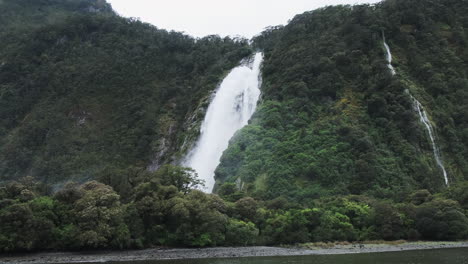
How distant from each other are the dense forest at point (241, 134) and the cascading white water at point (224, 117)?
2.58 metres

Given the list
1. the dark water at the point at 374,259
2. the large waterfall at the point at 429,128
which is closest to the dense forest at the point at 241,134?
the large waterfall at the point at 429,128

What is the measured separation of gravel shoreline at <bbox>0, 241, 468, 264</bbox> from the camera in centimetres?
3397

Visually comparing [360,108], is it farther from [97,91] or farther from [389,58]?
[97,91]

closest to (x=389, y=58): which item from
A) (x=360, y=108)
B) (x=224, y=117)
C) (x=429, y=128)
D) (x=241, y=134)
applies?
(x=360, y=108)

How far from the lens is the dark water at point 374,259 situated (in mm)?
28859

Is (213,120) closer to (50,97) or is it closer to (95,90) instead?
(95,90)

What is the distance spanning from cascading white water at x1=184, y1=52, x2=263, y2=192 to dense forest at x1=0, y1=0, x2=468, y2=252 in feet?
8.46

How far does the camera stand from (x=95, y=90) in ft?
296

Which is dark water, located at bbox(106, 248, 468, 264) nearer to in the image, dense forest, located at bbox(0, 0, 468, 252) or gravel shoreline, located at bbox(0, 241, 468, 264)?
gravel shoreline, located at bbox(0, 241, 468, 264)

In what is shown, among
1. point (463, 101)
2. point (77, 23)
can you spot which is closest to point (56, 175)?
point (77, 23)

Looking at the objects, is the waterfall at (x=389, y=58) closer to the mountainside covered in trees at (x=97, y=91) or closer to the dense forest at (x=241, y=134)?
the dense forest at (x=241, y=134)

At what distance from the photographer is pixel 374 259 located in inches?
1193

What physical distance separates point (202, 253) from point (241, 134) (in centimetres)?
2657

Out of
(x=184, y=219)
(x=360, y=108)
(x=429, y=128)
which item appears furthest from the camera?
(x=360, y=108)
